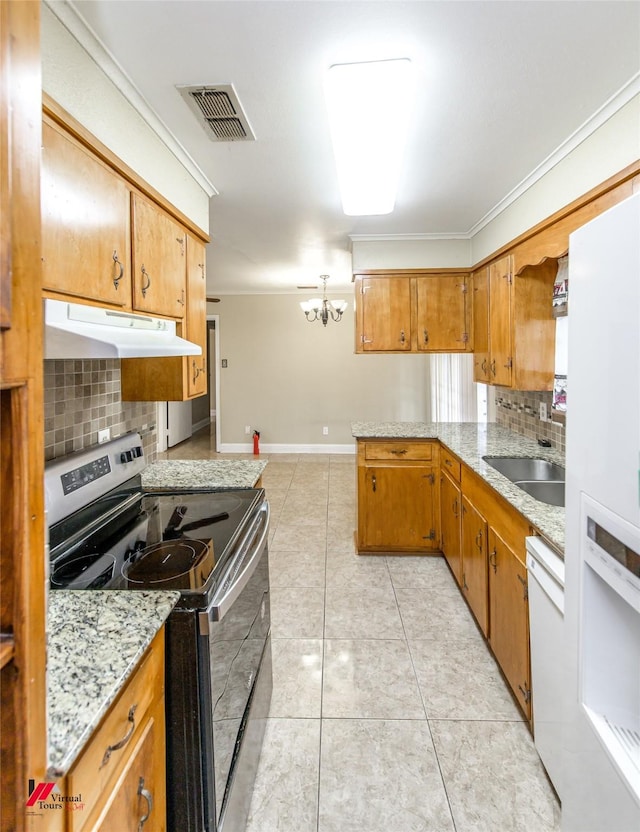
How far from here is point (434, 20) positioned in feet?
4.39

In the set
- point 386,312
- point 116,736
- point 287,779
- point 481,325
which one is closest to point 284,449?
point 386,312

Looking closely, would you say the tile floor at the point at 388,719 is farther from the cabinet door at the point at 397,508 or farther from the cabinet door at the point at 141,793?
the cabinet door at the point at 141,793

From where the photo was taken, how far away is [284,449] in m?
7.11

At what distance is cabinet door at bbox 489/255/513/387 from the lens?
9.50 ft

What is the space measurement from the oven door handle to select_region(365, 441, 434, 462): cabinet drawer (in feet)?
5.35

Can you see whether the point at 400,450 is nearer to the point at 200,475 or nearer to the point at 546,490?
the point at 546,490

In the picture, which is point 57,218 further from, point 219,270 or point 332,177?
point 219,270

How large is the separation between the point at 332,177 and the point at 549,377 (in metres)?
1.77

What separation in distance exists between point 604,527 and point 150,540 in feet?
4.48

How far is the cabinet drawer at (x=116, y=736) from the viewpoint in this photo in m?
0.75

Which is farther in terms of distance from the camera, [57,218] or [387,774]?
[387,774]

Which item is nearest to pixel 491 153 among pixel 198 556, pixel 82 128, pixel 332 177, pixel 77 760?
pixel 332 177

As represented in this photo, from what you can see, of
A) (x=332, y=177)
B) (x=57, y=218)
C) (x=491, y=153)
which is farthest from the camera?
(x=332, y=177)

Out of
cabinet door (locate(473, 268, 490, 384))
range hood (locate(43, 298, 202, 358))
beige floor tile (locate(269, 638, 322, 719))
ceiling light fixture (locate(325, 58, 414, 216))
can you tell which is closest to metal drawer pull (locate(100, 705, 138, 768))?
range hood (locate(43, 298, 202, 358))
